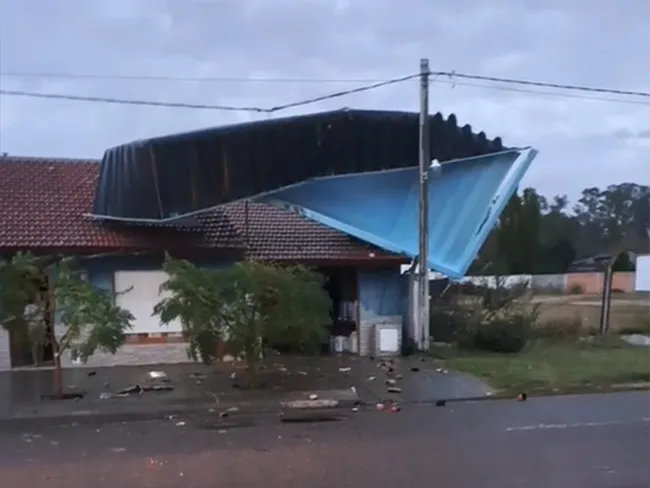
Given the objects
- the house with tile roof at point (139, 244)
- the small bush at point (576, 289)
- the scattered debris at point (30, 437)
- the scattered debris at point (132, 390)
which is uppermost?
the house with tile roof at point (139, 244)

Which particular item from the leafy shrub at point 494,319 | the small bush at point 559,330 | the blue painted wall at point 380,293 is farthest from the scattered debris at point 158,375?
the small bush at point 559,330

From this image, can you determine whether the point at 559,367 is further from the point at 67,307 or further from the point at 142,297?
the point at 67,307

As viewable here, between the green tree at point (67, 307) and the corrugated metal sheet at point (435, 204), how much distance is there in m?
7.96

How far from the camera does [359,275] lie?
71.5ft

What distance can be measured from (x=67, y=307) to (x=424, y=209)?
31.5 ft

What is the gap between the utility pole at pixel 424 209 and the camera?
20922 mm

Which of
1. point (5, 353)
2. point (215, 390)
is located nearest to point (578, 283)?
point (215, 390)

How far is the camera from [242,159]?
19609 millimetres

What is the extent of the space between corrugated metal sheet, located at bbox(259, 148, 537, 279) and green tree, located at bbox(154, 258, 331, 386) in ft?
20.5

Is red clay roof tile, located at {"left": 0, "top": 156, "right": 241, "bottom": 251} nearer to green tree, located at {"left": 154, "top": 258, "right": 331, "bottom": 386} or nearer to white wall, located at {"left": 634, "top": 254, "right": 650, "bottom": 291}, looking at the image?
green tree, located at {"left": 154, "top": 258, "right": 331, "bottom": 386}

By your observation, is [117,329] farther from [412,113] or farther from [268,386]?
[412,113]

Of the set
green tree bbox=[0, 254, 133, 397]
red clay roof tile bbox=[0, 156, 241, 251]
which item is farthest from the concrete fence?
green tree bbox=[0, 254, 133, 397]

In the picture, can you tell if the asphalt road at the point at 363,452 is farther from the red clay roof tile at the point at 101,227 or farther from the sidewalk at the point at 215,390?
the red clay roof tile at the point at 101,227

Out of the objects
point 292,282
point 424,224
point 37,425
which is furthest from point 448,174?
point 37,425
